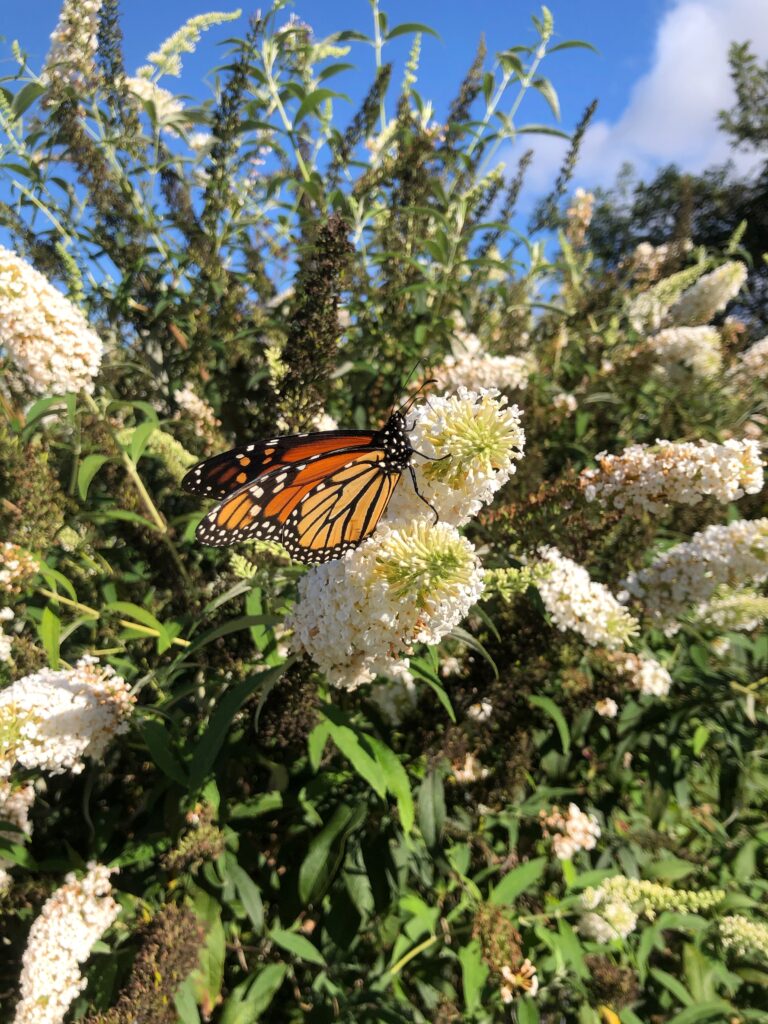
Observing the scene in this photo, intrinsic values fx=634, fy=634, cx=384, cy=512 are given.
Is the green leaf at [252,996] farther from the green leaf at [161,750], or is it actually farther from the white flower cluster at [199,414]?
the white flower cluster at [199,414]

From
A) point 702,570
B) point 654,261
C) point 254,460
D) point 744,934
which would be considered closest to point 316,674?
point 254,460

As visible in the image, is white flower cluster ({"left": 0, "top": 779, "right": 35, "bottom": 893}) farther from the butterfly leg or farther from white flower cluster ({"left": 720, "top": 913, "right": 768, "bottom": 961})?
white flower cluster ({"left": 720, "top": 913, "right": 768, "bottom": 961})

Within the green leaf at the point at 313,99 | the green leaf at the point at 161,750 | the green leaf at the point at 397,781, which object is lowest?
the green leaf at the point at 397,781

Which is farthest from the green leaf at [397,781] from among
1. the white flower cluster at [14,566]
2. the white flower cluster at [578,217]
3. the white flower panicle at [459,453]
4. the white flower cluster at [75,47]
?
the white flower cluster at [578,217]

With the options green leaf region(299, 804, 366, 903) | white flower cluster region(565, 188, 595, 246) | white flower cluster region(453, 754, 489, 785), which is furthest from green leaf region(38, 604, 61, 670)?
white flower cluster region(565, 188, 595, 246)

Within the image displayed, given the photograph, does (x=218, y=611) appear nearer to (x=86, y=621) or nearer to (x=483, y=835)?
(x=86, y=621)

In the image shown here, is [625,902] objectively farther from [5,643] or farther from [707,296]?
[707,296]

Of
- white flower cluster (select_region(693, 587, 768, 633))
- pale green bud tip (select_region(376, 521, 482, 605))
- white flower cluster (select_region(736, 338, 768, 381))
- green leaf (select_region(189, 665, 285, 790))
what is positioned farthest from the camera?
white flower cluster (select_region(736, 338, 768, 381))
